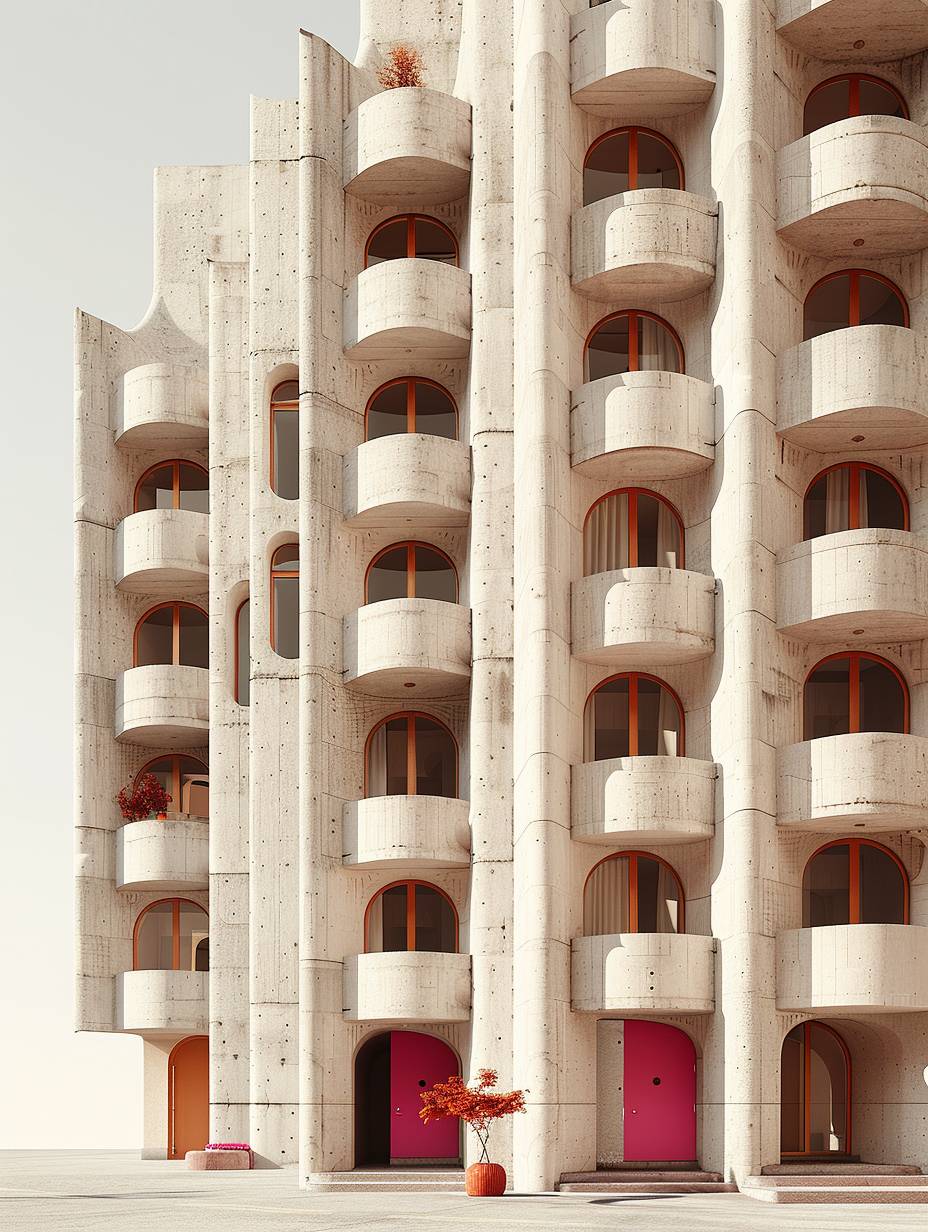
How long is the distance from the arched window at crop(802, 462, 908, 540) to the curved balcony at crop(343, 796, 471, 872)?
30.6 ft

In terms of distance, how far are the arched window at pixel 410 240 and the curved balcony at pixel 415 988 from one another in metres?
15.7

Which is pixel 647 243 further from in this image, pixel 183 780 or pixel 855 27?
pixel 183 780

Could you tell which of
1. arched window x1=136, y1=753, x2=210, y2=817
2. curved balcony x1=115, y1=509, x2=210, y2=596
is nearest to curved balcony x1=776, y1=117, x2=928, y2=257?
curved balcony x1=115, y1=509, x2=210, y2=596

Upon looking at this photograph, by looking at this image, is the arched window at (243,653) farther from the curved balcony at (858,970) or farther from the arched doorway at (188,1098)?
the curved balcony at (858,970)

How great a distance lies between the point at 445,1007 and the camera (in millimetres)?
35344

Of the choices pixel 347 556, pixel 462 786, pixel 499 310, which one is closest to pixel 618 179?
pixel 499 310

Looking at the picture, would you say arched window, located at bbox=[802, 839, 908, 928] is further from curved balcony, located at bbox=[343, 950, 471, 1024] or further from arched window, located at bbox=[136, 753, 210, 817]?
arched window, located at bbox=[136, 753, 210, 817]

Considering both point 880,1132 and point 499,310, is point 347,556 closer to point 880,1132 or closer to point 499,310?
point 499,310

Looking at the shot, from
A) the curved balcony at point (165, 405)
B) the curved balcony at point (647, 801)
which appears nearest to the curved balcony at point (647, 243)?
the curved balcony at point (647, 801)

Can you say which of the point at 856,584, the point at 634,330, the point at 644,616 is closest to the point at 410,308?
the point at 634,330

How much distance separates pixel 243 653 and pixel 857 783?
16664 mm

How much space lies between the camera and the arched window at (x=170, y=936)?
151ft

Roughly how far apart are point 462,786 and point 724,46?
16.3m

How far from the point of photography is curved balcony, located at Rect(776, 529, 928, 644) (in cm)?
3334
